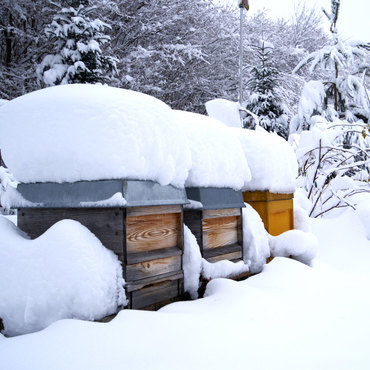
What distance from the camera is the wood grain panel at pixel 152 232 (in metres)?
1.99

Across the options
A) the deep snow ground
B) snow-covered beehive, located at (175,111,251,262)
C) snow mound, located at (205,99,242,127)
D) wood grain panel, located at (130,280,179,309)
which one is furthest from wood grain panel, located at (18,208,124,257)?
snow mound, located at (205,99,242,127)

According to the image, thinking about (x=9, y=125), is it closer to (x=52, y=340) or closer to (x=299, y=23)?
(x=52, y=340)

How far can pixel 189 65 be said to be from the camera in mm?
13812

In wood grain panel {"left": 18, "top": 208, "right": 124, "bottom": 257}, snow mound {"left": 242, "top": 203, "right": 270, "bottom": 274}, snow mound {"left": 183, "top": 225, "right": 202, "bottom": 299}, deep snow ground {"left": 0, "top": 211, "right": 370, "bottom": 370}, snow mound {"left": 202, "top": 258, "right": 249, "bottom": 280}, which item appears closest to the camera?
deep snow ground {"left": 0, "top": 211, "right": 370, "bottom": 370}

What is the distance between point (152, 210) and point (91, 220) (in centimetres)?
32

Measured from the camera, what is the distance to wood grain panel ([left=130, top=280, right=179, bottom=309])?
200 centimetres

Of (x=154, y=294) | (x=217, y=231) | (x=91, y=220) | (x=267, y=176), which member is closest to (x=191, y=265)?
(x=154, y=294)

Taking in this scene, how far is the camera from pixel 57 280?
1.78 meters

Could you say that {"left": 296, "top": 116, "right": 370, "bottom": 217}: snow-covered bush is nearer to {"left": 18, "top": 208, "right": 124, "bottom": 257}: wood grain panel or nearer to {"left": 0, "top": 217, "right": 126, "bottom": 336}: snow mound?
{"left": 18, "top": 208, "right": 124, "bottom": 257}: wood grain panel

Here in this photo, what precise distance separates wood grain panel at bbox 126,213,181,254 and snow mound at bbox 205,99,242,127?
2023 mm

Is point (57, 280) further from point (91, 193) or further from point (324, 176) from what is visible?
point (324, 176)

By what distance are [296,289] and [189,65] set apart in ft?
40.3

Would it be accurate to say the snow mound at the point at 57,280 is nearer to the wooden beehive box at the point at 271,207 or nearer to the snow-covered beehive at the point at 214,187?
the snow-covered beehive at the point at 214,187

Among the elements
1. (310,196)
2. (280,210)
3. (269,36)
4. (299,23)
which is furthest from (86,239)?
(299,23)
